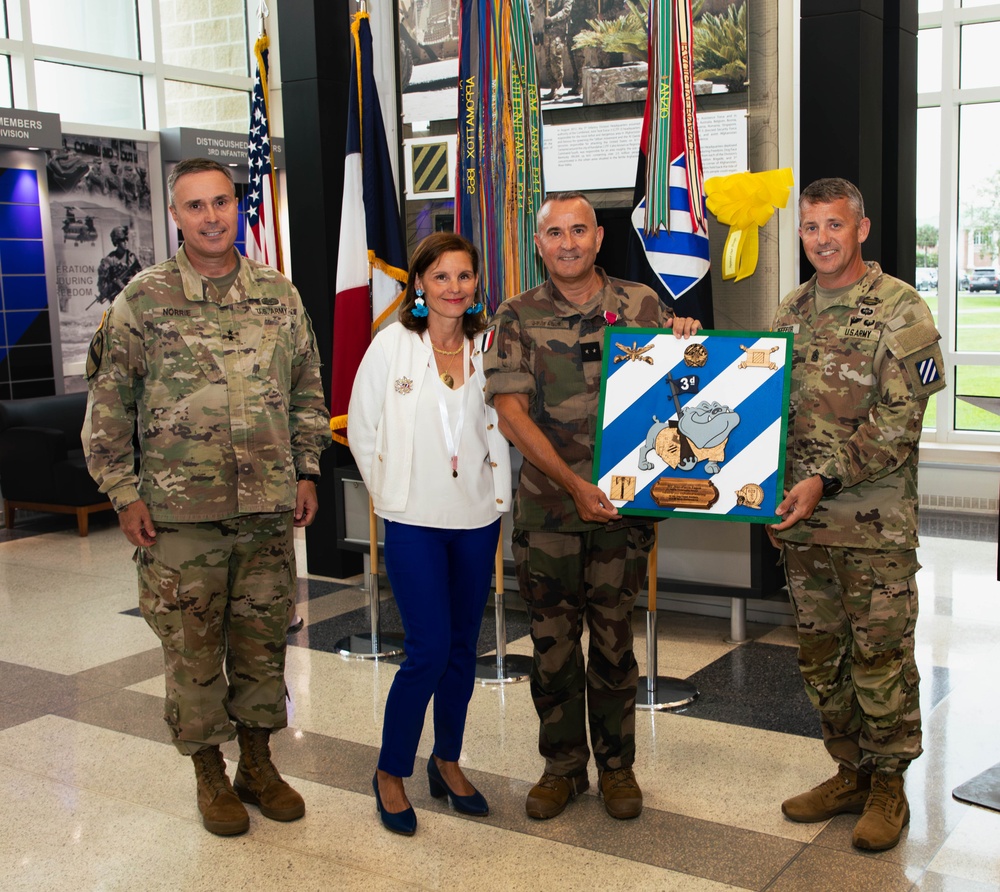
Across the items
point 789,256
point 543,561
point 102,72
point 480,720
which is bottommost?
point 480,720

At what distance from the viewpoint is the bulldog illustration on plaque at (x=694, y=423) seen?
9.57ft

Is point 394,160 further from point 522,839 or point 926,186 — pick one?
point 926,186

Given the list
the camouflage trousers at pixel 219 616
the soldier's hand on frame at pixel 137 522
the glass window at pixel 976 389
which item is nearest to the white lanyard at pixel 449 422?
the camouflage trousers at pixel 219 616

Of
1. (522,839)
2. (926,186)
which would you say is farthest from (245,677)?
(926,186)

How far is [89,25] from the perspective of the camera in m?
10.9

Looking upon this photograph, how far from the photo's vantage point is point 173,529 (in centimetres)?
304

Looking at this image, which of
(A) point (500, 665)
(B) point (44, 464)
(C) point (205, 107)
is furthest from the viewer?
(C) point (205, 107)

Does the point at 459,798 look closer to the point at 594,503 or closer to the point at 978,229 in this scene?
the point at 594,503

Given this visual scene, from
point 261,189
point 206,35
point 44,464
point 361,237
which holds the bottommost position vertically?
point 44,464

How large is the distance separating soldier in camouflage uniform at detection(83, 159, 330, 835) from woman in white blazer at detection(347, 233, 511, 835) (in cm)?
29

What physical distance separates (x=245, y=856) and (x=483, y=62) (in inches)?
125

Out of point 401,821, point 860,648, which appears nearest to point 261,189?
point 401,821

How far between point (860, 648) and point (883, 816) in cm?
44

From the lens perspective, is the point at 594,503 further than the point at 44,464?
No
